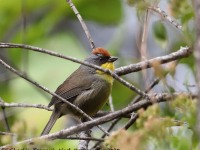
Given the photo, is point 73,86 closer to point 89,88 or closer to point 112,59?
point 89,88

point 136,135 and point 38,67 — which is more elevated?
point 38,67

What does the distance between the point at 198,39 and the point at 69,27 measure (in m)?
6.25

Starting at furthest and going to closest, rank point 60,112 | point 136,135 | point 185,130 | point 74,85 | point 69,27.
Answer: point 69,27 < point 74,85 < point 60,112 < point 185,130 < point 136,135

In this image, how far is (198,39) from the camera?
157 cm

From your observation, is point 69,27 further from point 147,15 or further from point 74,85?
point 147,15

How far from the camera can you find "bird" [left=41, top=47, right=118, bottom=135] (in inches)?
195

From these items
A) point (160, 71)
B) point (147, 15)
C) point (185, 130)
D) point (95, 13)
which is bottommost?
point (185, 130)

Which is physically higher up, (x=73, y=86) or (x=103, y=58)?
(x=103, y=58)

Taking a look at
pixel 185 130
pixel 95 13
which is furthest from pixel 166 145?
pixel 95 13

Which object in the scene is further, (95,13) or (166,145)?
(95,13)

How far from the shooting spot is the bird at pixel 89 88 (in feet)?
16.2

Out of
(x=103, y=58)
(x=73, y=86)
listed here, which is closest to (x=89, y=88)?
(x=73, y=86)

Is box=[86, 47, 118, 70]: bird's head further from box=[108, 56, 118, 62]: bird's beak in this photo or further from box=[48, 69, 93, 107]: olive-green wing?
box=[48, 69, 93, 107]: olive-green wing

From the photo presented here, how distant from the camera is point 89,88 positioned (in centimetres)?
531
